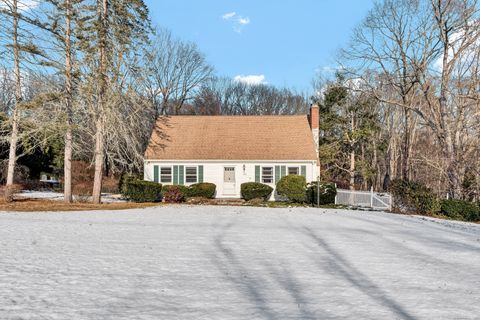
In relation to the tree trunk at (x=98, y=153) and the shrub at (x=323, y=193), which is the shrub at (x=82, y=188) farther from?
the shrub at (x=323, y=193)

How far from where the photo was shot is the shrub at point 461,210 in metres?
18.1

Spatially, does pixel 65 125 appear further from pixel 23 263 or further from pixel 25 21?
pixel 23 263

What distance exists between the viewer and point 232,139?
27.3 metres

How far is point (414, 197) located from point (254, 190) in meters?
9.33

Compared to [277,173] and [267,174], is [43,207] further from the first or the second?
[277,173]

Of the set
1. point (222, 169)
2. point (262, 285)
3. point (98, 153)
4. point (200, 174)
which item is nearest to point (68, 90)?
point (98, 153)

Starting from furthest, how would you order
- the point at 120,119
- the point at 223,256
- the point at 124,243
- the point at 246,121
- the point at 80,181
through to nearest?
the point at 80,181 → the point at 246,121 → the point at 120,119 → the point at 124,243 → the point at 223,256

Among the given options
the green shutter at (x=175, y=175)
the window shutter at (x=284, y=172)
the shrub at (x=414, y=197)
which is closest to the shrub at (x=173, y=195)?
the green shutter at (x=175, y=175)

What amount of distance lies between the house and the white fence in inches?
115

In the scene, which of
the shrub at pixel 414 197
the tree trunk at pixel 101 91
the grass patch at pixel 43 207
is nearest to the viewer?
the grass patch at pixel 43 207

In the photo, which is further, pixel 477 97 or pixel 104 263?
pixel 477 97

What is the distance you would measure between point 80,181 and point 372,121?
2452 centimetres

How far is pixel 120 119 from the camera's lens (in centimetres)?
2048

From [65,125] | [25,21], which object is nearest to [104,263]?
[65,125]
